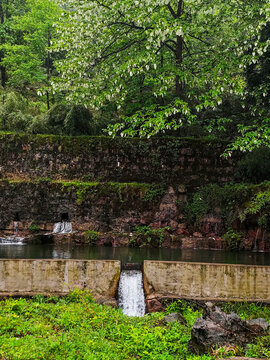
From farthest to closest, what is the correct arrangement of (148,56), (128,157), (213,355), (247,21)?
(128,157) → (247,21) → (148,56) → (213,355)

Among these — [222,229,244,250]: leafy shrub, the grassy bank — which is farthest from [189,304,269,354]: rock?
[222,229,244,250]: leafy shrub

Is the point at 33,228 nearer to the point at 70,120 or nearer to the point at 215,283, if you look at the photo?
the point at 70,120

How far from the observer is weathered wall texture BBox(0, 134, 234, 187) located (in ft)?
70.0

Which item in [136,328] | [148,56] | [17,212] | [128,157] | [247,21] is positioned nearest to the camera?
[136,328]

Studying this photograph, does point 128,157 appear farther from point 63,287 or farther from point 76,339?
point 76,339

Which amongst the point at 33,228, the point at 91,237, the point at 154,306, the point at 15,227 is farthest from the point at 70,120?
the point at 154,306

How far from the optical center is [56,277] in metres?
7.82

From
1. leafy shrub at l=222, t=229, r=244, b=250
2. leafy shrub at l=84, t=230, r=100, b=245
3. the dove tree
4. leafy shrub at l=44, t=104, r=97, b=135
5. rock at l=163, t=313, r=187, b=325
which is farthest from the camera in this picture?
leafy shrub at l=44, t=104, r=97, b=135

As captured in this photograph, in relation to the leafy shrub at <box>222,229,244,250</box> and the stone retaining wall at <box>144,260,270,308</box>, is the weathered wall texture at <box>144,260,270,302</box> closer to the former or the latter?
the stone retaining wall at <box>144,260,270,308</box>

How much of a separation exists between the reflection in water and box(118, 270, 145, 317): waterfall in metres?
4.26

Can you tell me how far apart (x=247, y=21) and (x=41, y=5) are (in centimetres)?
1969

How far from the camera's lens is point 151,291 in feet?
26.2

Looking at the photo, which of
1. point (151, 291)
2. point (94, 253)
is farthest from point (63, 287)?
point (94, 253)

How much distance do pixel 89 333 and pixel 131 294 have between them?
2.76 m
